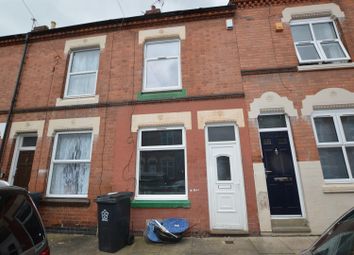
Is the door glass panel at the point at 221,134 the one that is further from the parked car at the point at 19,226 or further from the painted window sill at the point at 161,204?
the parked car at the point at 19,226

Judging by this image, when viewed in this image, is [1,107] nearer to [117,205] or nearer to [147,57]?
[147,57]

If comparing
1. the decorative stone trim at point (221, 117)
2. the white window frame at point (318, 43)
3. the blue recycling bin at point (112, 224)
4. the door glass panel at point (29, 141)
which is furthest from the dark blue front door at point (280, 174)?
the door glass panel at point (29, 141)

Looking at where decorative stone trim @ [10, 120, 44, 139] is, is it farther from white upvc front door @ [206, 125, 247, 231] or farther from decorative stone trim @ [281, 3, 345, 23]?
decorative stone trim @ [281, 3, 345, 23]

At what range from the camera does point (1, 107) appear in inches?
309

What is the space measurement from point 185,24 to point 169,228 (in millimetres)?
6607

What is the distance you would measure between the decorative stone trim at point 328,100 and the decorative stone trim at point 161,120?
3360 mm

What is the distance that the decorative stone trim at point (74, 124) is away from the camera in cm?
689

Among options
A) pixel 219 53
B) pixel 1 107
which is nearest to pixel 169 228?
pixel 219 53

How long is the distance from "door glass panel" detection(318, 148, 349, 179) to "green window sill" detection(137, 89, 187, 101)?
432cm

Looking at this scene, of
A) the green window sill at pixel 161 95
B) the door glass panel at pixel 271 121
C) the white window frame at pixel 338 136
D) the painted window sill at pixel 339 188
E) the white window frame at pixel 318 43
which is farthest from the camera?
the green window sill at pixel 161 95

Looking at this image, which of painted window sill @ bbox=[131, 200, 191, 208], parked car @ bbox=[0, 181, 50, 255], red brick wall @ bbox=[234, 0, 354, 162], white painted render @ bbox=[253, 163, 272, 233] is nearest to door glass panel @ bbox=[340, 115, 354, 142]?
red brick wall @ bbox=[234, 0, 354, 162]

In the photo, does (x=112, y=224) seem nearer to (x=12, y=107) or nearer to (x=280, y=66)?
(x=12, y=107)

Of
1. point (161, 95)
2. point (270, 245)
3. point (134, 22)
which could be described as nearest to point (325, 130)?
point (270, 245)

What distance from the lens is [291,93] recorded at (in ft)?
20.7
